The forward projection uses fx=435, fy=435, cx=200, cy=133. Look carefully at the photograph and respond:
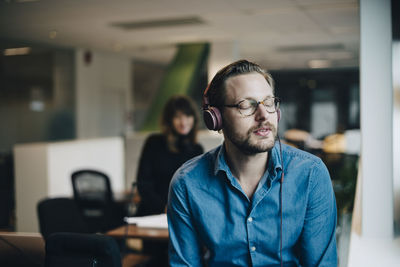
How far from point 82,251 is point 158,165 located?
134 centimetres

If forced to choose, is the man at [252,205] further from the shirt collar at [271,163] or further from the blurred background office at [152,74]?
the blurred background office at [152,74]

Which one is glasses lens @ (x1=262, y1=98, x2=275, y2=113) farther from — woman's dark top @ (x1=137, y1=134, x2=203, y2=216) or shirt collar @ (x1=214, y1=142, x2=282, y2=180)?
woman's dark top @ (x1=137, y1=134, x2=203, y2=216)

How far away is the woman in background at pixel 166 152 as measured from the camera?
2986 mm

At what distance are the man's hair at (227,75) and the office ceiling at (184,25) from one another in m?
2.25

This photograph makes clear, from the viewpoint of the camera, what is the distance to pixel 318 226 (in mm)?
1562

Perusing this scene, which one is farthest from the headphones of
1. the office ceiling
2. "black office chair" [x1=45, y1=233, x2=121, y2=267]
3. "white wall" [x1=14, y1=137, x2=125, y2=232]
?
"white wall" [x1=14, y1=137, x2=125, y2=232]

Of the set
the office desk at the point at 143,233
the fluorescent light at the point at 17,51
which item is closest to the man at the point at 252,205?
the office desk at the point at 143,233

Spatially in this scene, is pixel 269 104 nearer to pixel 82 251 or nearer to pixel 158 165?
pixel 82 251

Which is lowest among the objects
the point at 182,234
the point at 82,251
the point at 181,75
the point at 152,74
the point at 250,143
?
the point at 82,251

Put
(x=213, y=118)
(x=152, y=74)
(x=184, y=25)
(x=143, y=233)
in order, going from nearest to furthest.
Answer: (x=213, y=118) < (x=143, y=233) < (x=184, y=25) < (x=152, y=74)

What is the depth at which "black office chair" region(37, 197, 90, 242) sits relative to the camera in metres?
2.89

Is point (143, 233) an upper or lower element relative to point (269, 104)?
lower

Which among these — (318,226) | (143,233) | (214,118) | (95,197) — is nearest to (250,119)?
(214,118)

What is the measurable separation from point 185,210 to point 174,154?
157 centimetres
